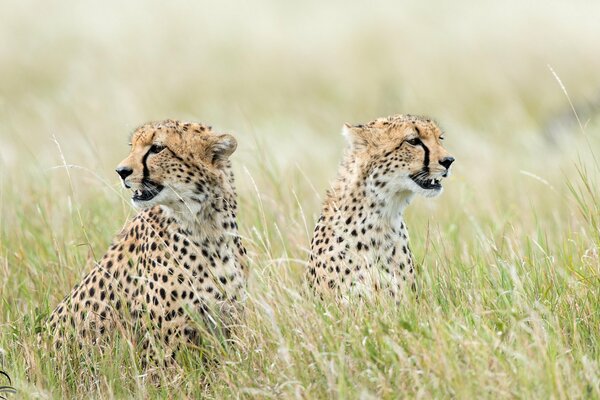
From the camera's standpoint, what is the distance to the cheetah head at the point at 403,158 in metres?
4.24

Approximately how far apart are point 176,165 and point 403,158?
0.85m

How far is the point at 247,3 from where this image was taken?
14.5m

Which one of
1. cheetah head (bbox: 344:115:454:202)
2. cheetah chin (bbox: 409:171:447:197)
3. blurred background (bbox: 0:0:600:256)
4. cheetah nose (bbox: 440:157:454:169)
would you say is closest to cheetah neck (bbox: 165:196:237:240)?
cheetah head (bbox: 344:115:454:202)

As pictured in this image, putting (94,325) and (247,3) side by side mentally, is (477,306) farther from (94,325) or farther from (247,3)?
(247,3)

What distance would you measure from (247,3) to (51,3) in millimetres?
2596

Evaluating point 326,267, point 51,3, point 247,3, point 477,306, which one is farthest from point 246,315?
point 51,3

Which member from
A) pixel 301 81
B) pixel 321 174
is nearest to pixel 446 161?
pixel 321 174

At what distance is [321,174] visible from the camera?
7203 millimetres

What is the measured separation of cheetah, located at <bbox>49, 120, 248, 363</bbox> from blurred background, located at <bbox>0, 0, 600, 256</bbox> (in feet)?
4.58

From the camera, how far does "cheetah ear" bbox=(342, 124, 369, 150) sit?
4.40m

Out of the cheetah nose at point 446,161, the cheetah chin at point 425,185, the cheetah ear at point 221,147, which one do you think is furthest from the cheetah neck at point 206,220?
the cheetah nose at point 446,161

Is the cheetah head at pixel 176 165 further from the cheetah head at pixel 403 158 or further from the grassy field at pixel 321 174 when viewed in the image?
the cheetah head at pixel 403 158

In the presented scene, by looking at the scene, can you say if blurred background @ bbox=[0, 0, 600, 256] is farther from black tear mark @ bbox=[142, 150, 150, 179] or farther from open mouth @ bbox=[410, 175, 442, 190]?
black tear mark @ bbox=[142, 150, 150, 179]

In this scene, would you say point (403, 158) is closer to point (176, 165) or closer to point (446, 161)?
point (446, 161)
